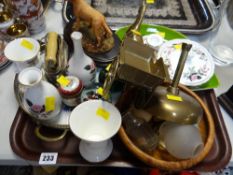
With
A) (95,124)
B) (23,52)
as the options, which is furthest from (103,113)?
(23,52)

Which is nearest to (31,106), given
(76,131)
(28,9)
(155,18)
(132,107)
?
(76,131)

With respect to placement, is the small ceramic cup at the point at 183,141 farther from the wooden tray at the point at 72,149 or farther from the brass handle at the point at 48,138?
the brass handle at the point at 48,138

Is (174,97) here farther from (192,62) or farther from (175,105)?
(192,62)

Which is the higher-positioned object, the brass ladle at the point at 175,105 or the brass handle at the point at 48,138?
the brass ladle at the point at 175,105

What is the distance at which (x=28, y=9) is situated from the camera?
777 millimetres

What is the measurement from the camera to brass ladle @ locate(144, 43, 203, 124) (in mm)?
531

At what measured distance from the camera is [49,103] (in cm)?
57

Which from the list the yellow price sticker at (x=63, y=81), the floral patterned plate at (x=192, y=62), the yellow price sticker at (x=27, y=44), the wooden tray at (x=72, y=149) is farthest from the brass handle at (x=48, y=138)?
the floral patterned plate at (x=192, y=62)

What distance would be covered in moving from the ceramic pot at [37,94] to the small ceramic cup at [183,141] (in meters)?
0.27

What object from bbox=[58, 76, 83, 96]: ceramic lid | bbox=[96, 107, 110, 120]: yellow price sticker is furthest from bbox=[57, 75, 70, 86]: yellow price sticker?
bbox=[96, 107, 110, 120]: yellow price sticker

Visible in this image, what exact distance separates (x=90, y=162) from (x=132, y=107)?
160 millimetres

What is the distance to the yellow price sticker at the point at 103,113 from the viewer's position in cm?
55

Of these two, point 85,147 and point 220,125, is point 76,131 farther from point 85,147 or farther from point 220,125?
point 220,125

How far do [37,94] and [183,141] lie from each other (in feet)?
1.09
